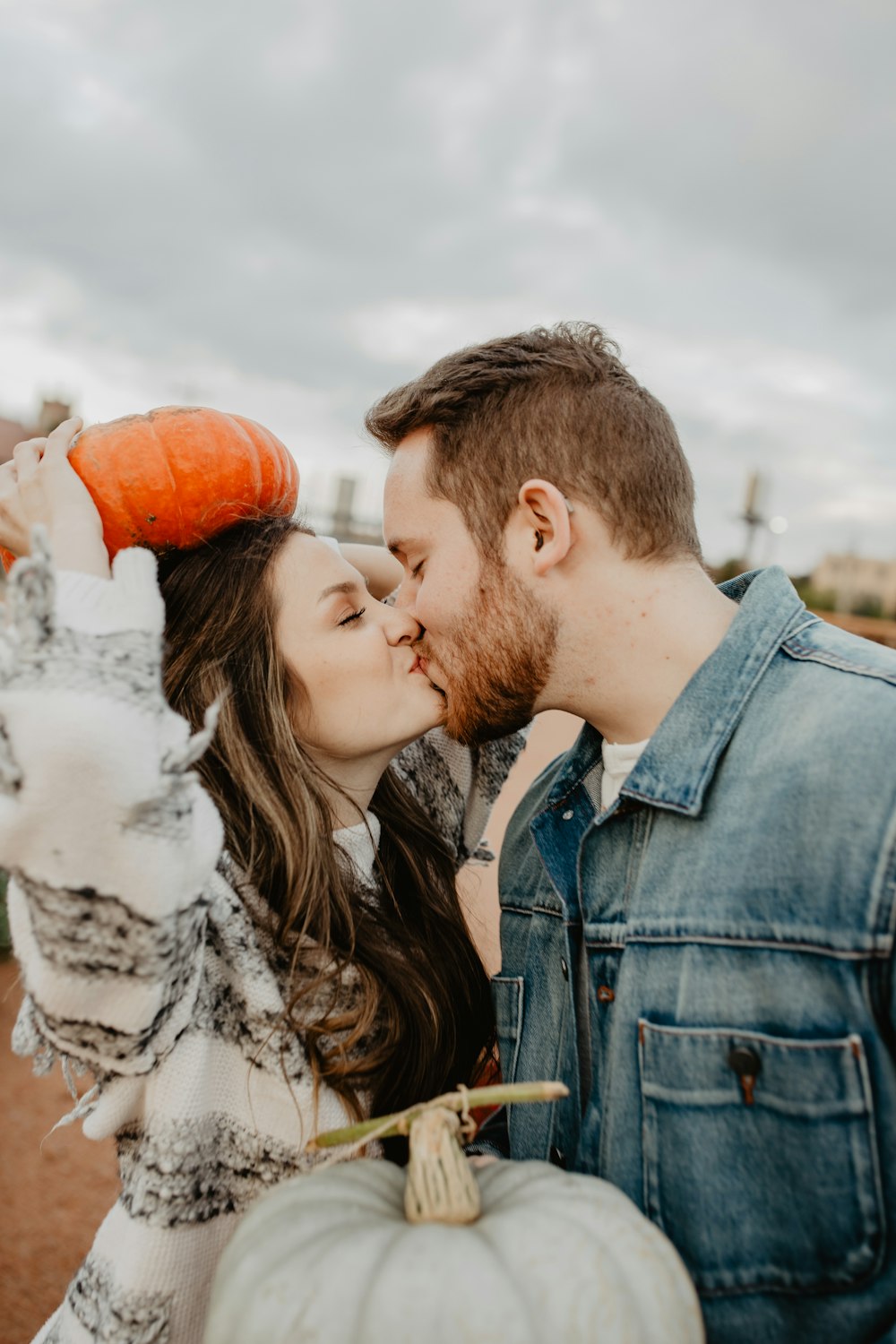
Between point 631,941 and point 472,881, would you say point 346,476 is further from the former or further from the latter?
point 631,941

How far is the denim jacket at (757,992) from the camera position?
4.82 feet

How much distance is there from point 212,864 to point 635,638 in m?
1.14

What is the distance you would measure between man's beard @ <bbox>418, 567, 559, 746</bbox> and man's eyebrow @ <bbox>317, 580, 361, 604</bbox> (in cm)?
30

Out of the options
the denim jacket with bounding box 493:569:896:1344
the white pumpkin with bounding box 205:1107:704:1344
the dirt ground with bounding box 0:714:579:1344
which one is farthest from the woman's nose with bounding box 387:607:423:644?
the white pumpkin with bounding box 205:1107:704:1344

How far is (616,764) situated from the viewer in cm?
225

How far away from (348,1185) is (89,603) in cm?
108

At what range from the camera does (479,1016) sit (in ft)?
8.17

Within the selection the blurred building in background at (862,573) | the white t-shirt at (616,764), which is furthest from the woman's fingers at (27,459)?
the blurred building in background at (862,573)

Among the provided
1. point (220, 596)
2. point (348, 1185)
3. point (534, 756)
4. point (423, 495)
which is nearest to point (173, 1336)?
point (348, 1185)

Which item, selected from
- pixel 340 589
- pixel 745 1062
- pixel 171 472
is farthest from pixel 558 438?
pixel 745 1062

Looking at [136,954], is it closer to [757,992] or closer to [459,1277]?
[459,1277]

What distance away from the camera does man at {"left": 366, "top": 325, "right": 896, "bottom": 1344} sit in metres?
1.49

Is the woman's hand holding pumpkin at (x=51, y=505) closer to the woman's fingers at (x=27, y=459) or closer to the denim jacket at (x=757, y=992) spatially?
the woman's fingers at (x=27, y=459)

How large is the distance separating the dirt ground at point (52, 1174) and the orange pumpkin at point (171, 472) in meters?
1.64
